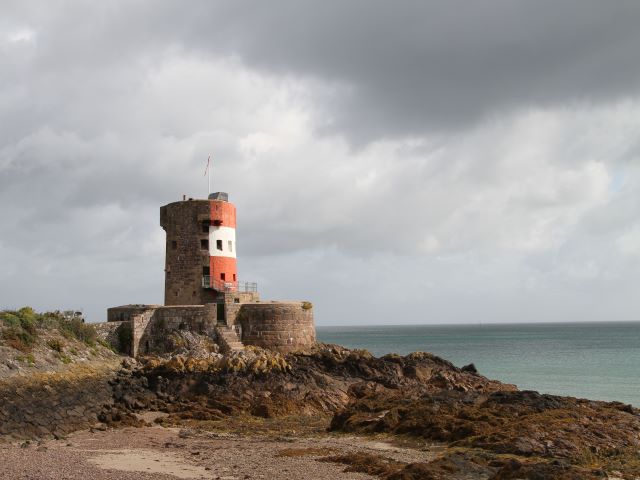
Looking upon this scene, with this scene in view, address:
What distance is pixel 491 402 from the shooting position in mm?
22266

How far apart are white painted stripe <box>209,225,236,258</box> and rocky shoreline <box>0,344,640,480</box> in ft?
21.5

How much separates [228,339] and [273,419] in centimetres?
901

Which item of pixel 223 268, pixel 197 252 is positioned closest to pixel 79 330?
pixel 197 252

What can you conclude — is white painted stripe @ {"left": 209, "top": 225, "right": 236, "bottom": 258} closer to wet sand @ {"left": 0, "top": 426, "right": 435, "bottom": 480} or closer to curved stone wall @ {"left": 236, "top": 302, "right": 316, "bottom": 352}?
curved stone wall @ {"left": 236, "top": 302, "right": 316, "bottom": 352}

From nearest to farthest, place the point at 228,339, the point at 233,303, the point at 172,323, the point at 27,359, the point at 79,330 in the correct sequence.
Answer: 1. the point at 27,359
2. the point at 79,330
3. the point at 228,339
4. the point at 172,323
5. the point at 233,303

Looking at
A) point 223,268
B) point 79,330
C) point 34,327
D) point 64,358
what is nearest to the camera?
point 64,358

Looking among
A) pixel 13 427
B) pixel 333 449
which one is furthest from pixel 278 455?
pixel 13 427

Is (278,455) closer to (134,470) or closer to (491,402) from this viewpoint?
(134,470)

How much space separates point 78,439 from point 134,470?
4880 millimetres

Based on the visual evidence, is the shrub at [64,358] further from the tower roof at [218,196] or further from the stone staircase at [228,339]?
the tower roof at [218,196]

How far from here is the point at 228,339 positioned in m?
31.1

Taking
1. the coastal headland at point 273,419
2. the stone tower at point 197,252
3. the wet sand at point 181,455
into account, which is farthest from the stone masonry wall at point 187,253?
the wet sand at point 181,455

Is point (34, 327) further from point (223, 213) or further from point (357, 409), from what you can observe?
point (357, 409)

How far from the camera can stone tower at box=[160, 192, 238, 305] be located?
3406cm
